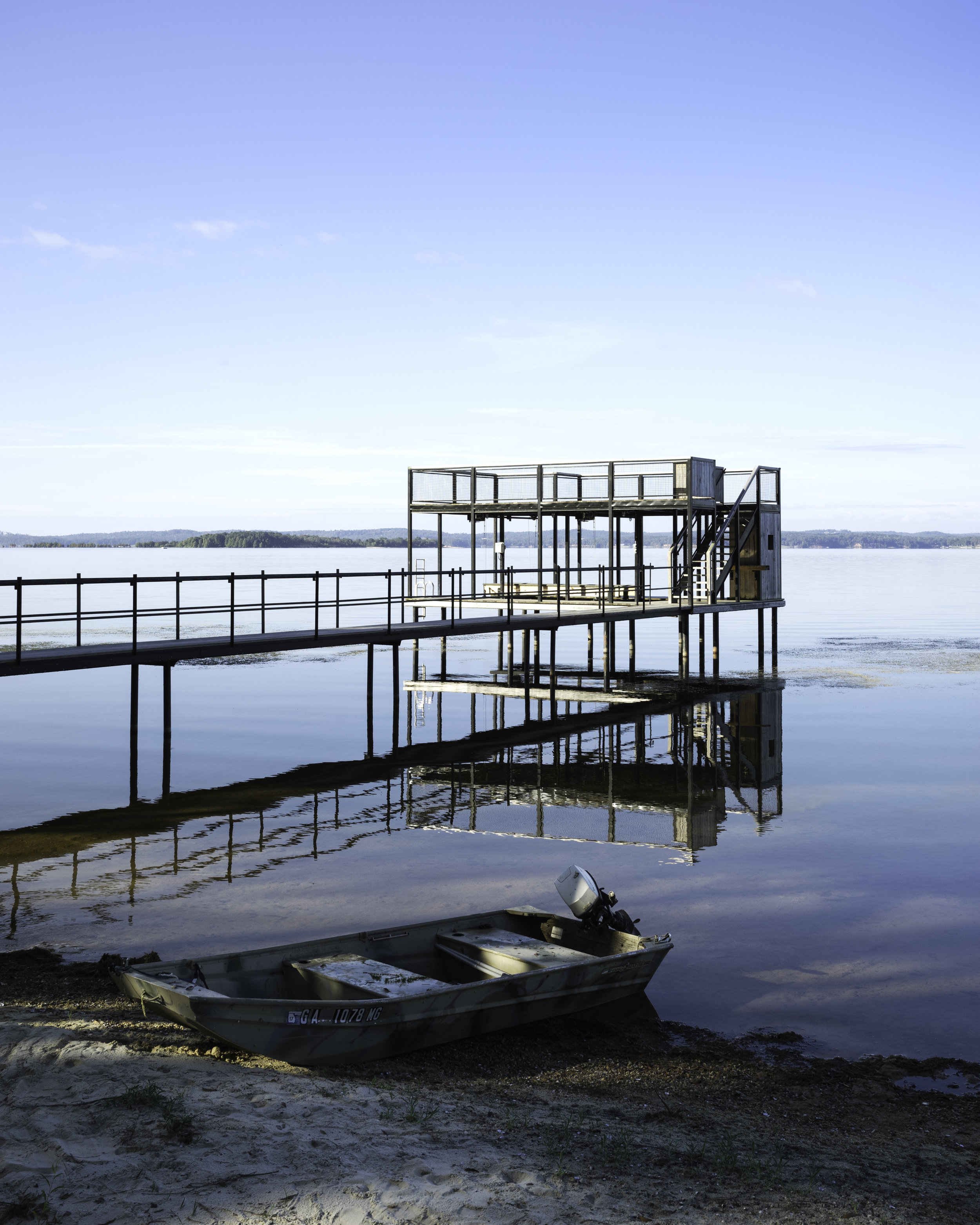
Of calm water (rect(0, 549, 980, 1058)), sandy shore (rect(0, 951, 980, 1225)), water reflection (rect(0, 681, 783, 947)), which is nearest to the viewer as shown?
sandy shore (rect(0, 951, 980, 1225))

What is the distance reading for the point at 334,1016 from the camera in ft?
27.6

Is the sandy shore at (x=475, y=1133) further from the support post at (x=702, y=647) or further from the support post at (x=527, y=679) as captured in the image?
the support post at (x=702, y=647)

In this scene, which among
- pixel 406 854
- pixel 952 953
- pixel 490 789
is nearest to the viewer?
pixel 952 953

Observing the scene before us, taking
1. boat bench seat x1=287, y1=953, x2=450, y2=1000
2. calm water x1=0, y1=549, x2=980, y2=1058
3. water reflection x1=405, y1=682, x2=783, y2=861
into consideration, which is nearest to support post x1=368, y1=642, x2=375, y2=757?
calm water x1=0, y1=549, x2=980, y2=1058

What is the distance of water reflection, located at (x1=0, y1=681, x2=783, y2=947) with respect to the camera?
1437 cm

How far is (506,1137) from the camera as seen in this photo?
23.0 feet

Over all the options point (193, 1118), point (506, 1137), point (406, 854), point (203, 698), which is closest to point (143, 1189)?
point (193, 1118)

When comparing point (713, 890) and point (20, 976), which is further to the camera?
point (713, 890)

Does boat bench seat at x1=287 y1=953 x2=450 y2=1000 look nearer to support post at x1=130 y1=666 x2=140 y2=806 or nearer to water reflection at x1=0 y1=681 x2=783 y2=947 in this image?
water reflection at x1=0 y1=681 x2=783 y2=947

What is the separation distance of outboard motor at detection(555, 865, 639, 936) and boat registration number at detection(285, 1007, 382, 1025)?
2.80 m

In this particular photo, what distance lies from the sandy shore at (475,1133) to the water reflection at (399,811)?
13.3ft

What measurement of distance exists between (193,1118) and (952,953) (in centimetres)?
843

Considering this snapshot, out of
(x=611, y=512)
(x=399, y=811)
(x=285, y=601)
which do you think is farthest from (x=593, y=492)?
(x=285, y=601)

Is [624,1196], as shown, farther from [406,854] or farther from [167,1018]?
[406,854]
